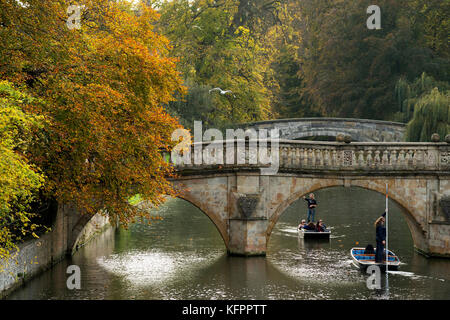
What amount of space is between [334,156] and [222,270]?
19.0 feet

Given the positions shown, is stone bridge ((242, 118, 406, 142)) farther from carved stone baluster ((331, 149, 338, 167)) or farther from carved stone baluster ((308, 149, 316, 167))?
carved stone baluster ((308, 149, 316, 167))

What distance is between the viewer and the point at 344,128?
39.1 m

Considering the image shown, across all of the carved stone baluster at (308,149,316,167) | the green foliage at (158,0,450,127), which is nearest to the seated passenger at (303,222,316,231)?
the carved stone baluster at (308,149,316,167)

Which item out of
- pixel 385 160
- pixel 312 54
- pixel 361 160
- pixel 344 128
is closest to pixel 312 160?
pixel 361 160

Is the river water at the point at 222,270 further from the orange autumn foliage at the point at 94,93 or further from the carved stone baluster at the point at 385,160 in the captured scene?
the carved stone baluster at the point at 385,160

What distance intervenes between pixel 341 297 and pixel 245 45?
26617 millimetres

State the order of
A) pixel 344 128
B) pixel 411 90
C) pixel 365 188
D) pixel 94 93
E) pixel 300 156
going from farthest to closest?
pixel 411 90 < pixel 344 128 < pixel 365 188 < pixel 300 156 < pixel 94 93

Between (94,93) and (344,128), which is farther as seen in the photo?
(344,128)

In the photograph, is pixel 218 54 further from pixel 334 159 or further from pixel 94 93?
pixel 94 93

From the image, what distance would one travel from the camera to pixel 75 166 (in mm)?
17172

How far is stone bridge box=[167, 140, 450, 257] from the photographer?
73.3 ft

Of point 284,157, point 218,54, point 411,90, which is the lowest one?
point 284,157

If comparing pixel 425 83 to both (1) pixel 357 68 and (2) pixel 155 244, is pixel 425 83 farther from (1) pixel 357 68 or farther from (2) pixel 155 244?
(2) pixel 155 244

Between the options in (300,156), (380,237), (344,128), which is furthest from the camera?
(344,128)
